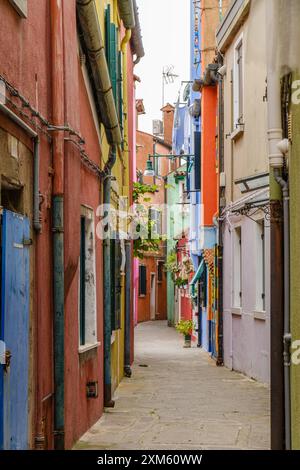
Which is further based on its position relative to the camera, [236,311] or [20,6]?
[236,311]

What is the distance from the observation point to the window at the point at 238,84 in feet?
52.2

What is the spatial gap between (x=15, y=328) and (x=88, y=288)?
4.29m

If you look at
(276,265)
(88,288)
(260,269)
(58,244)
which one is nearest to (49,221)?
(58,244)

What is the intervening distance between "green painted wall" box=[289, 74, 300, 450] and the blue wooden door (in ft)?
6.45

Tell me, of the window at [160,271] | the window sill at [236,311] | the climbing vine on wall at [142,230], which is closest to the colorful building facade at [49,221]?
the window sill at [236,311]

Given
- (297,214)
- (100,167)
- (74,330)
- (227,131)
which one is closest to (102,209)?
(100,167)

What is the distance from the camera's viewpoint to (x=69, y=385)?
25.4 ft

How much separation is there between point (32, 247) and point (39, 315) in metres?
0.57

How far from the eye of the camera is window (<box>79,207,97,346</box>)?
9.77 m

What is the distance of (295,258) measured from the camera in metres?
6.12

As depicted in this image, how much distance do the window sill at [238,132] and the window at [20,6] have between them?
989 cm

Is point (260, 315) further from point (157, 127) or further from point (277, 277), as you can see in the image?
point (157, 127)

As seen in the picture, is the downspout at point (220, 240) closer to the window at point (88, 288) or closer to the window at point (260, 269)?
the window at point (260, 269)
